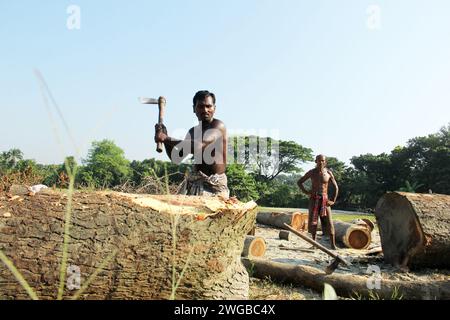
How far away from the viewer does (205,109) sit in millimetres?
4035

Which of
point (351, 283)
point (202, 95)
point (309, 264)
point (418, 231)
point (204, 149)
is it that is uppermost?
point (202, 95)

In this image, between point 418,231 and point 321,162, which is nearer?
point 418,231

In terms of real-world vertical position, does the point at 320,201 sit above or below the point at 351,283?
above

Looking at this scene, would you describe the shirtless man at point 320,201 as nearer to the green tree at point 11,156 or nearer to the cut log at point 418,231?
the cut log at point 418,231

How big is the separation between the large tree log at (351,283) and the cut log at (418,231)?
78.9 inches

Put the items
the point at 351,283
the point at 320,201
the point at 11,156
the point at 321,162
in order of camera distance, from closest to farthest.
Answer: the point at 351,283 → the point at 320,201 → the point at 321,162 → the point at 11,156

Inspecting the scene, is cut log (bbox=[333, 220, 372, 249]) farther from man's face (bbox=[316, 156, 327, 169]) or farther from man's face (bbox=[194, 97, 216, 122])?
man's face (bbox=[194, 97, 216, 122])

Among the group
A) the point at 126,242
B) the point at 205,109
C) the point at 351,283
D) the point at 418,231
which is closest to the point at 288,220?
the point at 418,231

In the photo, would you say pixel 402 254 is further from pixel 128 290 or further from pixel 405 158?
pixel 405 158

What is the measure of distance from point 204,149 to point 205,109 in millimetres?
454

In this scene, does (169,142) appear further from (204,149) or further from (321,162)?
(321,162)

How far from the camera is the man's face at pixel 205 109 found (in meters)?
4.05
